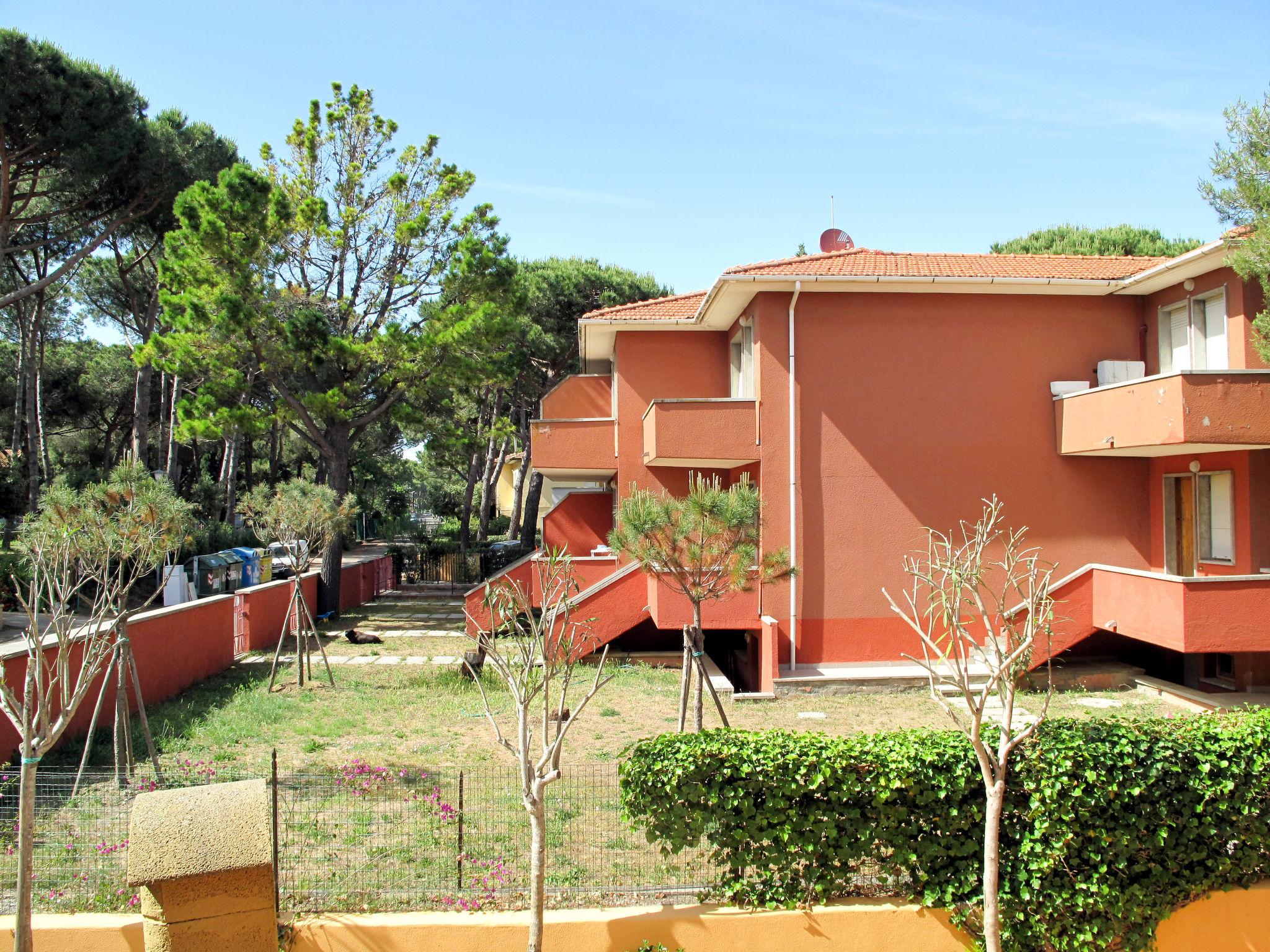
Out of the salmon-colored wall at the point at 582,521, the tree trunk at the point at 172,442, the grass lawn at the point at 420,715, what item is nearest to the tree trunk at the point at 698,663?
the grass lawn at the point at 420,715

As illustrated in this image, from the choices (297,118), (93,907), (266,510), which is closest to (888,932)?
(93,907)

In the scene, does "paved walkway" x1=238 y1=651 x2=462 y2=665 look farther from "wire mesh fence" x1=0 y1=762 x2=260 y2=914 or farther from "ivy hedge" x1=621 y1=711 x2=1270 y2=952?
"ivy hedge" x1=621 y1=711 x2=1270 y2=952

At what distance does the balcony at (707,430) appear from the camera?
15.4 meters

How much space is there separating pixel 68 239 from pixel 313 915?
1152 inches

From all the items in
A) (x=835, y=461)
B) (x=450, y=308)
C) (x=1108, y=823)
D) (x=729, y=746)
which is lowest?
(x=1108, y=823)

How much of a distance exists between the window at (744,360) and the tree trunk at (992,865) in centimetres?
1060

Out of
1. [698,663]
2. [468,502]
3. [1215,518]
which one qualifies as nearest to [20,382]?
[468,502]

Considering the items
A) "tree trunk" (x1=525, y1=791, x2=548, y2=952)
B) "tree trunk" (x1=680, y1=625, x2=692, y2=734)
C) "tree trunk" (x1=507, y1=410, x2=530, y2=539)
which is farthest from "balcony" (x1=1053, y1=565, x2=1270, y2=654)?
"tree trunk" (x1=507, y1=410, x2=530, y2=539)

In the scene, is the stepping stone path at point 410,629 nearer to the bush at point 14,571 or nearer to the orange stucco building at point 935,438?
the orange stucco building at point 935,438

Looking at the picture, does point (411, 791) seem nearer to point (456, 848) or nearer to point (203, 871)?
point (456, 848)

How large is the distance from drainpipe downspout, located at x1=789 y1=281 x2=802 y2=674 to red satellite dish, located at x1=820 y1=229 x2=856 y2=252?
5.86 meters

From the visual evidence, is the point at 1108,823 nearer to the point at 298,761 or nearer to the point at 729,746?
the point at 729,746

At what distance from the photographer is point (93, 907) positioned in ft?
21.0

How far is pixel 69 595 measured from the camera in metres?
7.42
